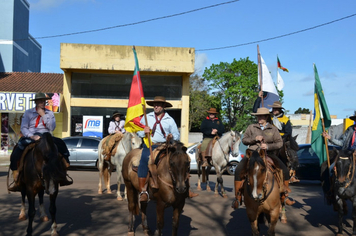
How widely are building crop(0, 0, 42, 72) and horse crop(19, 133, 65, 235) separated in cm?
3217

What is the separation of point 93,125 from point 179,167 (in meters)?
22.7

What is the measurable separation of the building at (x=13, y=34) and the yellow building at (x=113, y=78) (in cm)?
1152

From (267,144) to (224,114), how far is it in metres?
45.7

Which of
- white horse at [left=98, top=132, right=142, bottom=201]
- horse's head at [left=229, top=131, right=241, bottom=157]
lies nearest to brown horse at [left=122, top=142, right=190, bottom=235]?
white horse at [left=98, top=132, right=142, bottom=201]

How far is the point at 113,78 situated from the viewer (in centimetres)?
2916

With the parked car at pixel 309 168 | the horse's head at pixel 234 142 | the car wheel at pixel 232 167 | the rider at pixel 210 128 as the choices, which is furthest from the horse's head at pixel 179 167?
the car wheel at pixel 232 167

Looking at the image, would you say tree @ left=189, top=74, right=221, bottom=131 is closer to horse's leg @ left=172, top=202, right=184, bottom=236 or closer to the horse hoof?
the horse hoof

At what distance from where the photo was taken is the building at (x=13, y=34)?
3834cm

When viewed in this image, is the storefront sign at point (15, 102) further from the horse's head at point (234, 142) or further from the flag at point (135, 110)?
the flag at point (135, 110)

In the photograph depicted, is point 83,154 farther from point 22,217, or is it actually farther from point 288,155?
point 288,155

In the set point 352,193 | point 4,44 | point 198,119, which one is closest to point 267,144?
point 352,193

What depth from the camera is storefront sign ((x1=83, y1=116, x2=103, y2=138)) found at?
28.0m

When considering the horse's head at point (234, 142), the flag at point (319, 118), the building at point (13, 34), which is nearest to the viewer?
the flag at point (319, 118)

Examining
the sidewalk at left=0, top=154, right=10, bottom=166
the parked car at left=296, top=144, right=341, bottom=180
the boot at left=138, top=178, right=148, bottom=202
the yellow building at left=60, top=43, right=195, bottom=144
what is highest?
the yellow building at left=60, top=43, right=195, bottom=144
